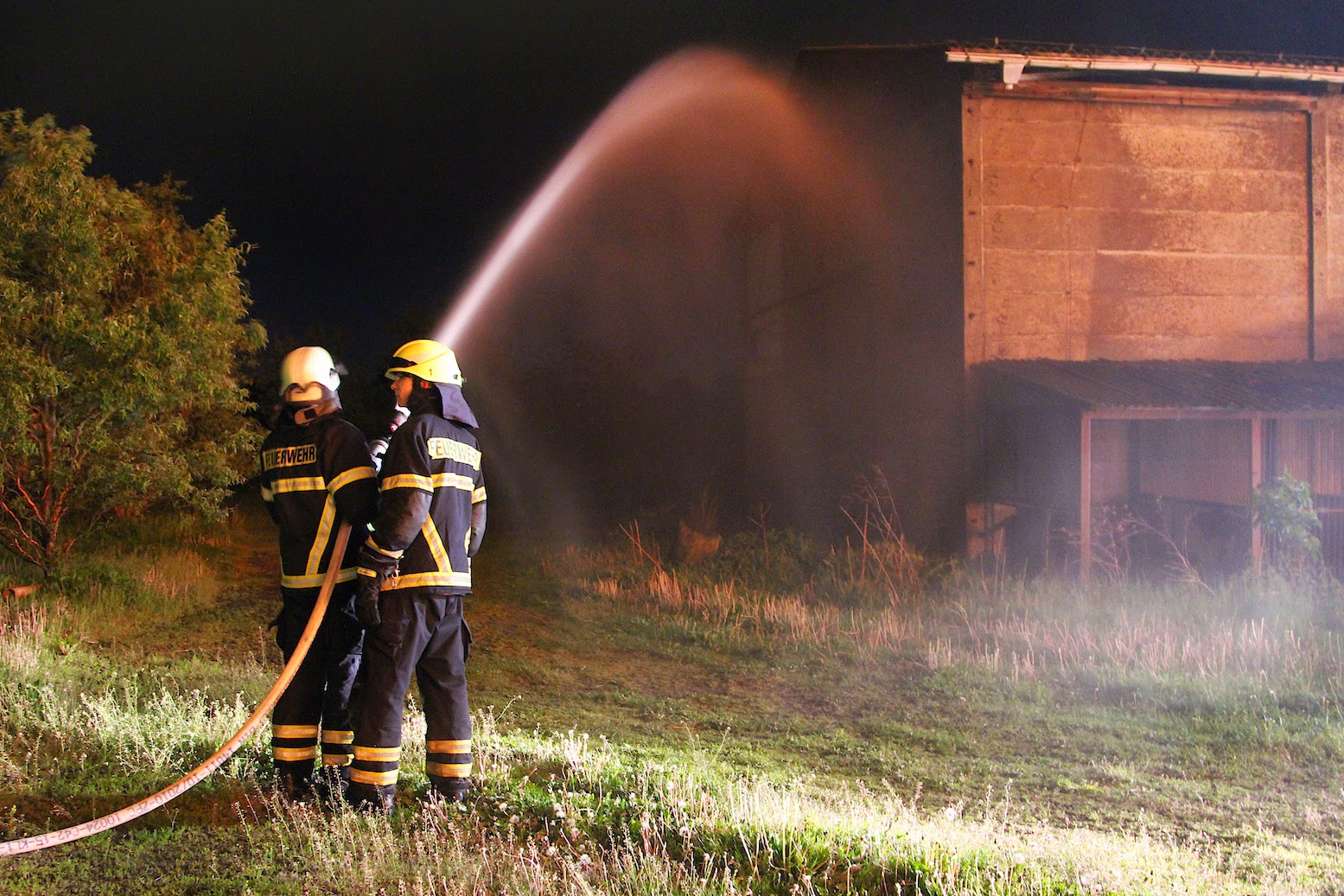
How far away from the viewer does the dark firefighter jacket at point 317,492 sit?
4395 mm

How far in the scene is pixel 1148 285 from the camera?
13406 mm

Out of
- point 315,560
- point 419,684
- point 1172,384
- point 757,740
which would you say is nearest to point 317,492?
point 315,560

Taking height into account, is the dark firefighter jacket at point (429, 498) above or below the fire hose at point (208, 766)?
above

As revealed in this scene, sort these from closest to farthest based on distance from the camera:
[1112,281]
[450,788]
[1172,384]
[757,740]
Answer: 1. [450,788]
2. [757,740]
3. [1172,384]
4. [1112,281]

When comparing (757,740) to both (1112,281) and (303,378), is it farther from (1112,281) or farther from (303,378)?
(1112,281)

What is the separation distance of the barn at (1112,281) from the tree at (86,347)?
9092mm

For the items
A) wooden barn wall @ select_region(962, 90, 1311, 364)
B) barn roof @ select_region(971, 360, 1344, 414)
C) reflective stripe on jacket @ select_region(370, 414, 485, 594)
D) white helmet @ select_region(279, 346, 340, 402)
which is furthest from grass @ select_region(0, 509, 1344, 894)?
wooden barn wall @ select_region(962, 90, 1311, 364)

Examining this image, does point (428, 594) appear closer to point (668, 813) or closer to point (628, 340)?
point (668, 813)

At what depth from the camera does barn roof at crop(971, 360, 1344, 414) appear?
37.1 feet

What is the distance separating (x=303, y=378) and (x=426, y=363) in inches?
24.5

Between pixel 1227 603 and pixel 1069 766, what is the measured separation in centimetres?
533

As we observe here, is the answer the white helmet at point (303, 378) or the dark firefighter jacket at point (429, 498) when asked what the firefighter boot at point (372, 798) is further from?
the white helmet at point (303, 378)

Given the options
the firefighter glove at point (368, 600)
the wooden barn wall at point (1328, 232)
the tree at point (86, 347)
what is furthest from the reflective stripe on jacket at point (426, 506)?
the wooden barn wall at point (1328, 232)

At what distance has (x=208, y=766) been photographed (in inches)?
161
